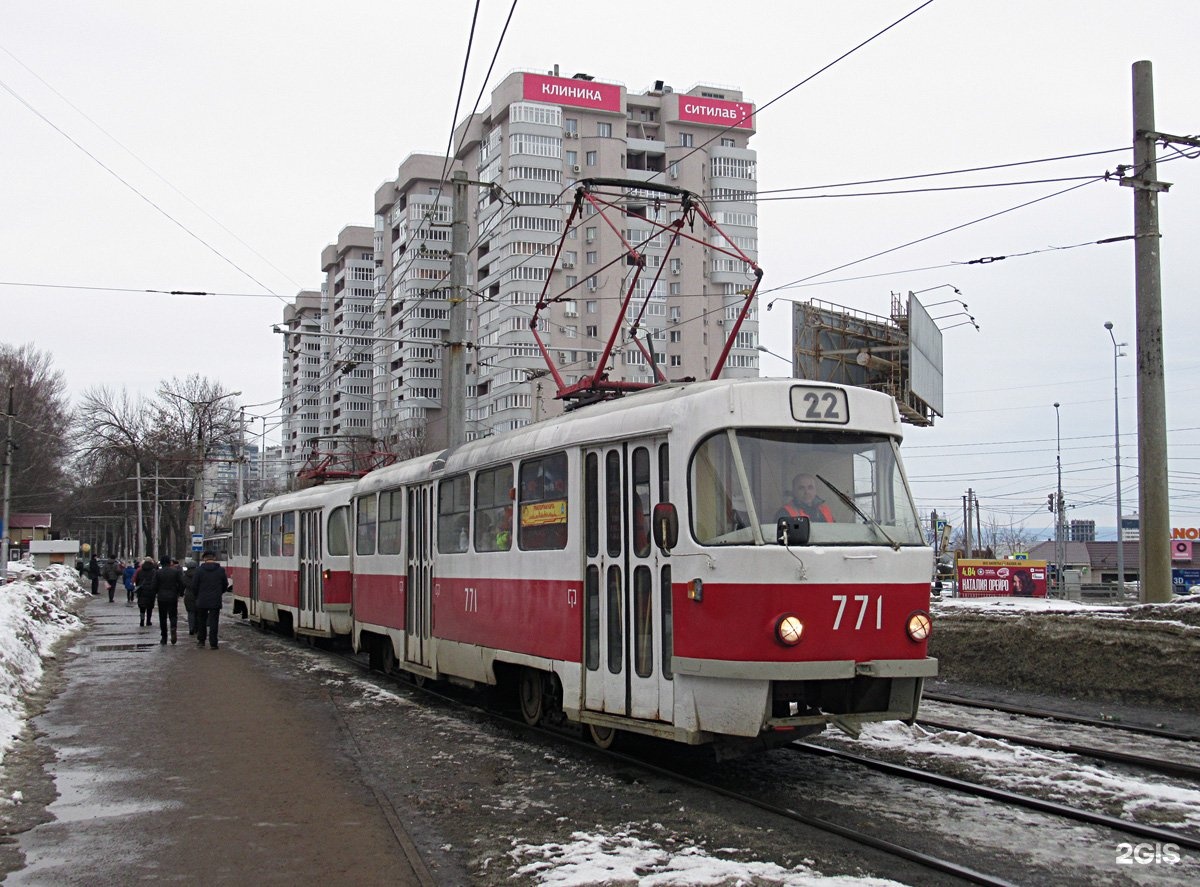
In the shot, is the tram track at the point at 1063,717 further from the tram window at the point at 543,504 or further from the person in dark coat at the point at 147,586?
the person in dark coat at the point at 147,586

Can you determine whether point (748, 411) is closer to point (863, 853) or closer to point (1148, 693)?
point (863, 853)

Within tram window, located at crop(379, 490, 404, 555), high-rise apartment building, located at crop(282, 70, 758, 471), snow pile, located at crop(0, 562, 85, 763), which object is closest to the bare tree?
high-rise apartment building, located at crop(282, 70, 758, 471)

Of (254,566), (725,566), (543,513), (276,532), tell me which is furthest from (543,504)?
(254,566)

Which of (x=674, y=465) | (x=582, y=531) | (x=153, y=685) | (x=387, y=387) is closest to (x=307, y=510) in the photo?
(x=153, y=685)

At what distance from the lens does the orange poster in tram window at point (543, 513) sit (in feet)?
31.2

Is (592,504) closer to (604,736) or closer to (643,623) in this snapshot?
(643,623)

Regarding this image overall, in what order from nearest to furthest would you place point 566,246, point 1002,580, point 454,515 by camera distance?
point 454,515 < point 1002,580 < point 566,246

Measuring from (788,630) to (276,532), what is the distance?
1809cm

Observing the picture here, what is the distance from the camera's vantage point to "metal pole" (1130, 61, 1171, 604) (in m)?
13.8

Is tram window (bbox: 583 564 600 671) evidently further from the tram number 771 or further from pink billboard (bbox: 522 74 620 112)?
pink billboard (bbox: 522 74 620 112)

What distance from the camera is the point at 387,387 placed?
332ft

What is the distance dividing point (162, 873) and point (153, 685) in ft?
28.9

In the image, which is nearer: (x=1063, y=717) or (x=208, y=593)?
(x=1063, y=717)

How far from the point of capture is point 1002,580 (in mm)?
31094
